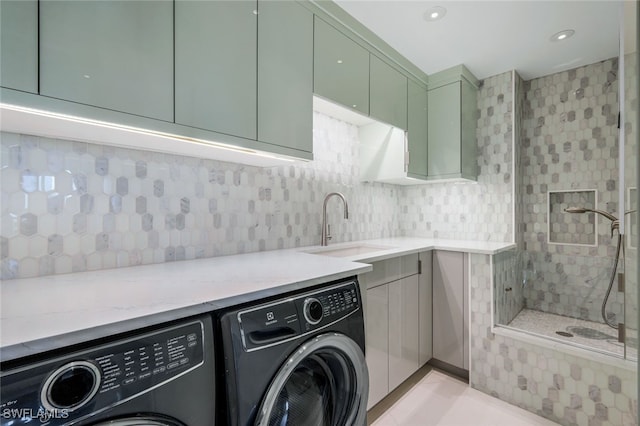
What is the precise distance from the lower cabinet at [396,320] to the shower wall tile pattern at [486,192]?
2.42 ft

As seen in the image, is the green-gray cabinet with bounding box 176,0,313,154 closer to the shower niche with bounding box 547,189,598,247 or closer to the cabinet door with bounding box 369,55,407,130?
the cabinet door with bounding box 369,55,407,130

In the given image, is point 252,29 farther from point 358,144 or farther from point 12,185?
point 358,144

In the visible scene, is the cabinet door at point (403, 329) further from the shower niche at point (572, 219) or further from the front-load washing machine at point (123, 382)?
the shower niche at point (572, 219)

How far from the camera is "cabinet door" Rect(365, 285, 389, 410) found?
5.18 ft

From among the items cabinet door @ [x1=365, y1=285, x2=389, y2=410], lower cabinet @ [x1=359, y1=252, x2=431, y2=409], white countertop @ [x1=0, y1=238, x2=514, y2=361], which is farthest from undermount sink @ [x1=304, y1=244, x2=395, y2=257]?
white countertop @ [x1=0, y1=238, x2=514, y2=361]

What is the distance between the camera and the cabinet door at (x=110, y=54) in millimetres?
812

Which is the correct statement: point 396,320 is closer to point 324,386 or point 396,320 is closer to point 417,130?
point 324,386

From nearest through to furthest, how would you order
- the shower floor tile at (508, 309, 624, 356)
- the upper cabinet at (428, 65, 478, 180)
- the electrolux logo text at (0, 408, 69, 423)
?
1. the electrolux logo text at (0, 408, 69, 423)
2. the shower floor tile at (508, 309, 624, 356)
3. the upper cabinet at (428, 65, 478, 180)

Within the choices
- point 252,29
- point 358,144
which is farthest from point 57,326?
point 358,144

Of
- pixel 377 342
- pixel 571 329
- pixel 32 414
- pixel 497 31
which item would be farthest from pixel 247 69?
pixel 571 329

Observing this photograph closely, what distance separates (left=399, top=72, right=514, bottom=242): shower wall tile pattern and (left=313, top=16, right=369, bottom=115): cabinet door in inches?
52.9

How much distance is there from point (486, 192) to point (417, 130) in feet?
2.78

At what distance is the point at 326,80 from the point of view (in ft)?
5.26

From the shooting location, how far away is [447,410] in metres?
1.77
